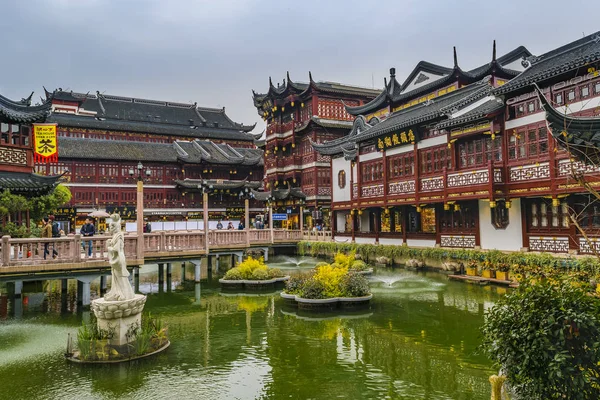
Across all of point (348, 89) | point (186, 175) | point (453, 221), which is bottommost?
point (453, 221)

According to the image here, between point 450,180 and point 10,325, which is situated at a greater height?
point 450,180

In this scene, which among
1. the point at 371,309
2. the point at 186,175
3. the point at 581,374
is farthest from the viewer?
the point at 186,175

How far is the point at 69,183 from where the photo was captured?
48719 mm

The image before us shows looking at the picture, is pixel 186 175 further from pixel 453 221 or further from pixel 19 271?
pixel 19 271

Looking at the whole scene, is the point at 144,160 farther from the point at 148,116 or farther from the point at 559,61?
the point at 559,61

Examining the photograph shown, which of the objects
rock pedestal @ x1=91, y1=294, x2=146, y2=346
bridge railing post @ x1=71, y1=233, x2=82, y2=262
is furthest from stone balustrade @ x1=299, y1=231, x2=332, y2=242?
rock pedestal @ x1=91, y1=294, x2=146, y2=346

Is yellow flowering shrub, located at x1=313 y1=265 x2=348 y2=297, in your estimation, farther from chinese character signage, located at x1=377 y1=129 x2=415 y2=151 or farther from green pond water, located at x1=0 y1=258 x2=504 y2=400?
chinese character signage, located at x1=377 y1=129 x2=415 y2=151

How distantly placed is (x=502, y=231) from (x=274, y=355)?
1611 cm

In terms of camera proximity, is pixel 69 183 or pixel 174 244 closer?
pixel 174 244

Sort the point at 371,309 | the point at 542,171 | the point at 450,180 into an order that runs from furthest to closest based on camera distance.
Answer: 1. the point at 450,180
2. the point at 542,171
3. the point at 371,309

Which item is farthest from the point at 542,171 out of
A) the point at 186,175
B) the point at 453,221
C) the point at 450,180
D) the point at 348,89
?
the point at 186,175

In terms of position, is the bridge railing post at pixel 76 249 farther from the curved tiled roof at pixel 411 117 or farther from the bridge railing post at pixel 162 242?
the curved tiled roof at pixel 411 117

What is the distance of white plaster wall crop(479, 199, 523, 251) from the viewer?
73.4ft

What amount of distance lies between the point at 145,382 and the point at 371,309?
873 centimetres
